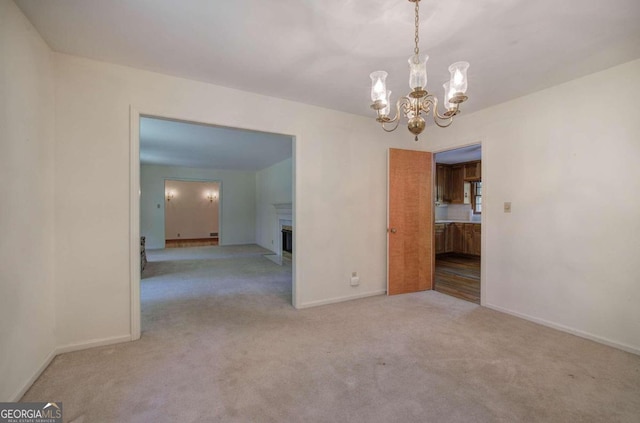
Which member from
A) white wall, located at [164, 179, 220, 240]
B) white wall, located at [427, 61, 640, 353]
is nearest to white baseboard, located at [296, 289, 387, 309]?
white wall, located at [427, 61, 640, 353]

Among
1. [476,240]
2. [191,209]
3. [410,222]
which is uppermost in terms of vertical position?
[191,209]

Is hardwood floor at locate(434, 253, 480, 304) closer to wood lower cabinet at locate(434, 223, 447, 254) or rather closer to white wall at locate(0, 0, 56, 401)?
wood lower cabinet at locate(434, 223, 447, 254)

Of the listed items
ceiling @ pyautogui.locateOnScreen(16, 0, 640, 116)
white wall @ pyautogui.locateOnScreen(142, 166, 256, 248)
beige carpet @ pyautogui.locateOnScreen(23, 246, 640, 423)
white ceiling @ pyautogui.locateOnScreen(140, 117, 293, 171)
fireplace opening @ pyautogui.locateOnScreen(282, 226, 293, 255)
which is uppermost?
white ceiling @ pyautogui.locateOnScreen(140, 117, 293, 171)

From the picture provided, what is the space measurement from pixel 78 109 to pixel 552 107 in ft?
14.4

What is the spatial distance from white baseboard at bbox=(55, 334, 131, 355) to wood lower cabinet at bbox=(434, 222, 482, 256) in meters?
5.90

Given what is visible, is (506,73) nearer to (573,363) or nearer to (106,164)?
(573,363)

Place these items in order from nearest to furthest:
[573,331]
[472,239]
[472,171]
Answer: [573,331]
[472,239]
[472,171]

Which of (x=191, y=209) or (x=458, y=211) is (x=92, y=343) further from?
(x=191, y=209)

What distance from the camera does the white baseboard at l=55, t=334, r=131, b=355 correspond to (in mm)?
2205

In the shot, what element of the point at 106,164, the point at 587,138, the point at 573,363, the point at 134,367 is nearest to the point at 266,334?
the point at 134,367

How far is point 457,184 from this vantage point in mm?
6707

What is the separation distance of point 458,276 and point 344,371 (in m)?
3.51

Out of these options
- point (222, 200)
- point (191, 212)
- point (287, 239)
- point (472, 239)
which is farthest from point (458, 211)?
point (191, 212)

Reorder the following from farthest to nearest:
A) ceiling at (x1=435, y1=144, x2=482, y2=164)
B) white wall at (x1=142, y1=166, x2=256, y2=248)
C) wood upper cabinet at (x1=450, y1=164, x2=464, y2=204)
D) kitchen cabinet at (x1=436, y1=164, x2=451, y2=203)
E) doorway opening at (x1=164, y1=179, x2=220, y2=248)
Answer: doorway opening at (x1=164, y1=179, x2=220, y2=248), white wall at (x1=142, y1=166, x2=256, y2=248), kitchen cabinet at (x1=436, y1=164, x2=451, y2=203), wood upper cabinet at (x1=450, y1=164, x2=464, y2=204), ceiling at (x1=435, y1=144, x2=482, y2=164)
